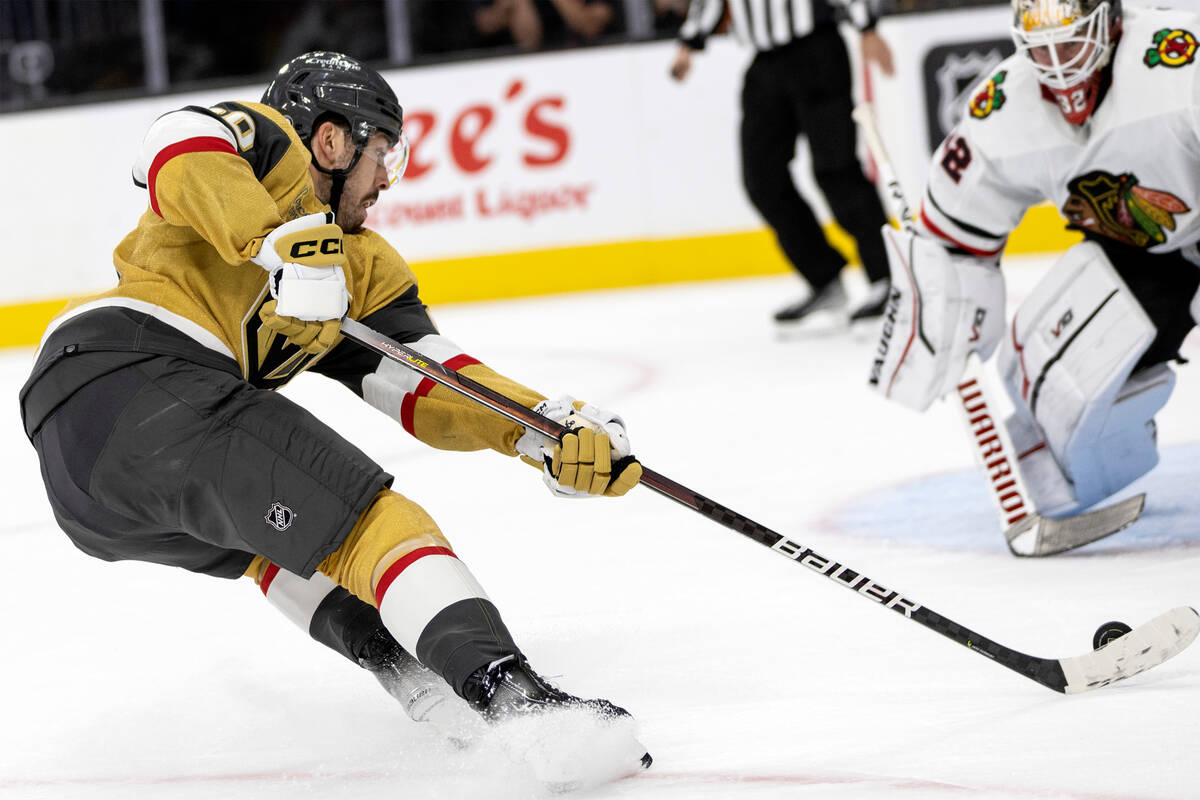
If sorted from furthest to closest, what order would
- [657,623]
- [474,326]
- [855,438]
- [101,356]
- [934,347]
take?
[474,326] < [855,438] < [934,347] < [657,623] < [101,356]

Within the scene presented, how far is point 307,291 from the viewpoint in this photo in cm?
172

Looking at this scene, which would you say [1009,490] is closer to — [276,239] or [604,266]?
[276,239]

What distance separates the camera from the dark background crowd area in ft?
22.2

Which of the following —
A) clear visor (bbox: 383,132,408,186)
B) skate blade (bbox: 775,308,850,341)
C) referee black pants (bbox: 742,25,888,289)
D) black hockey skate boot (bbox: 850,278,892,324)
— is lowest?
skate blade (bbox: 775,308,850,341)

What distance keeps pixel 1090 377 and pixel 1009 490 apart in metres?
0.23

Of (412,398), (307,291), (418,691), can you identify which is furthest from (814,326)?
(307,291)

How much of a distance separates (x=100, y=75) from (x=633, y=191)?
248 centimetres

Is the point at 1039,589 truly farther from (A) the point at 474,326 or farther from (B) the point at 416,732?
(A) the point at 474,326

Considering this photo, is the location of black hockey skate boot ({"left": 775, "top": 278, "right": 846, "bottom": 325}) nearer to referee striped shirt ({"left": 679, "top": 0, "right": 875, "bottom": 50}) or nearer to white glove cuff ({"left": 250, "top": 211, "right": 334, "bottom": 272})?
referee striped shirt ({"left": 679, "top": 0, "right": 875, "bottom": 50})

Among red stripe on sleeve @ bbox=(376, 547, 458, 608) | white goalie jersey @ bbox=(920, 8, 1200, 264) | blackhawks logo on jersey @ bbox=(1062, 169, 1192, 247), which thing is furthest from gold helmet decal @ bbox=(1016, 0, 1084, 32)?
red stripe on sleeve @ bbox=(376, 547, 458, 608)

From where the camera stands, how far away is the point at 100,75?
6898mm

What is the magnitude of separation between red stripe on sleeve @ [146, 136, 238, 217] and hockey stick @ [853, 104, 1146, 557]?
1.36 meters

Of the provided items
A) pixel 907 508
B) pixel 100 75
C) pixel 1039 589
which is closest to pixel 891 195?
pixel 907 508

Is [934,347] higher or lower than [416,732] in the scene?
higher
